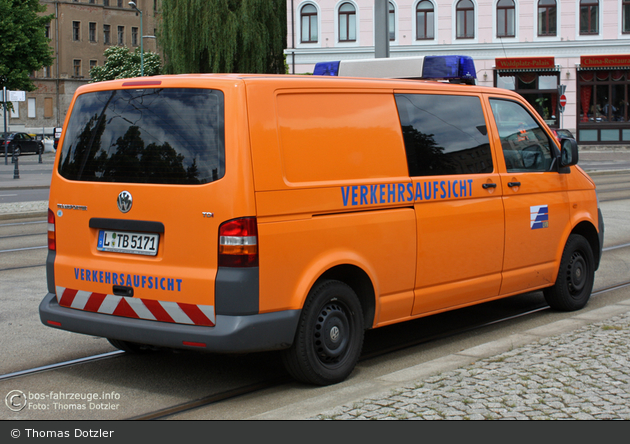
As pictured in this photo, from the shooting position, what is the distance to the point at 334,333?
4961mm

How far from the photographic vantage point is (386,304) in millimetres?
5332

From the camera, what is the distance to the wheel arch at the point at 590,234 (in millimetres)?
7199

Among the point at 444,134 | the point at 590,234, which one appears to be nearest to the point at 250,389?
the point at 444,134

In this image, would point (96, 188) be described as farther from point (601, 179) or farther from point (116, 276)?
point (601, 179)

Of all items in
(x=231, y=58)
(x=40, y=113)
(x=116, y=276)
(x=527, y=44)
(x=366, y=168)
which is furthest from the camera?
(x=40, y=113)

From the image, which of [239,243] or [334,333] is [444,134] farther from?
[239,243]

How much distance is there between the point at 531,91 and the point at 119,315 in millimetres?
A: 39802

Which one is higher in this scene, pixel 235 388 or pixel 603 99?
pixel 603 99

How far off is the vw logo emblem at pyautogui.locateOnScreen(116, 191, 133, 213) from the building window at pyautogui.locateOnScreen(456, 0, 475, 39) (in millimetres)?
39380

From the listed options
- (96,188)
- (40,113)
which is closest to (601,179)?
(96,188)

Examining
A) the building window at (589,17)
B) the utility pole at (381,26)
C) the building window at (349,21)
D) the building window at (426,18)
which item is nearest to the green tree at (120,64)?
the building window at (349,21)

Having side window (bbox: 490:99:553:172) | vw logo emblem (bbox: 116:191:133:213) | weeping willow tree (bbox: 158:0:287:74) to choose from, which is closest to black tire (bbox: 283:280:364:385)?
vw logo emblem (bbox: 116:191:133:213)

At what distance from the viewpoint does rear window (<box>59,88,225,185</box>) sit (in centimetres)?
456

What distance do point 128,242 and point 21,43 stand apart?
48.4 metres
